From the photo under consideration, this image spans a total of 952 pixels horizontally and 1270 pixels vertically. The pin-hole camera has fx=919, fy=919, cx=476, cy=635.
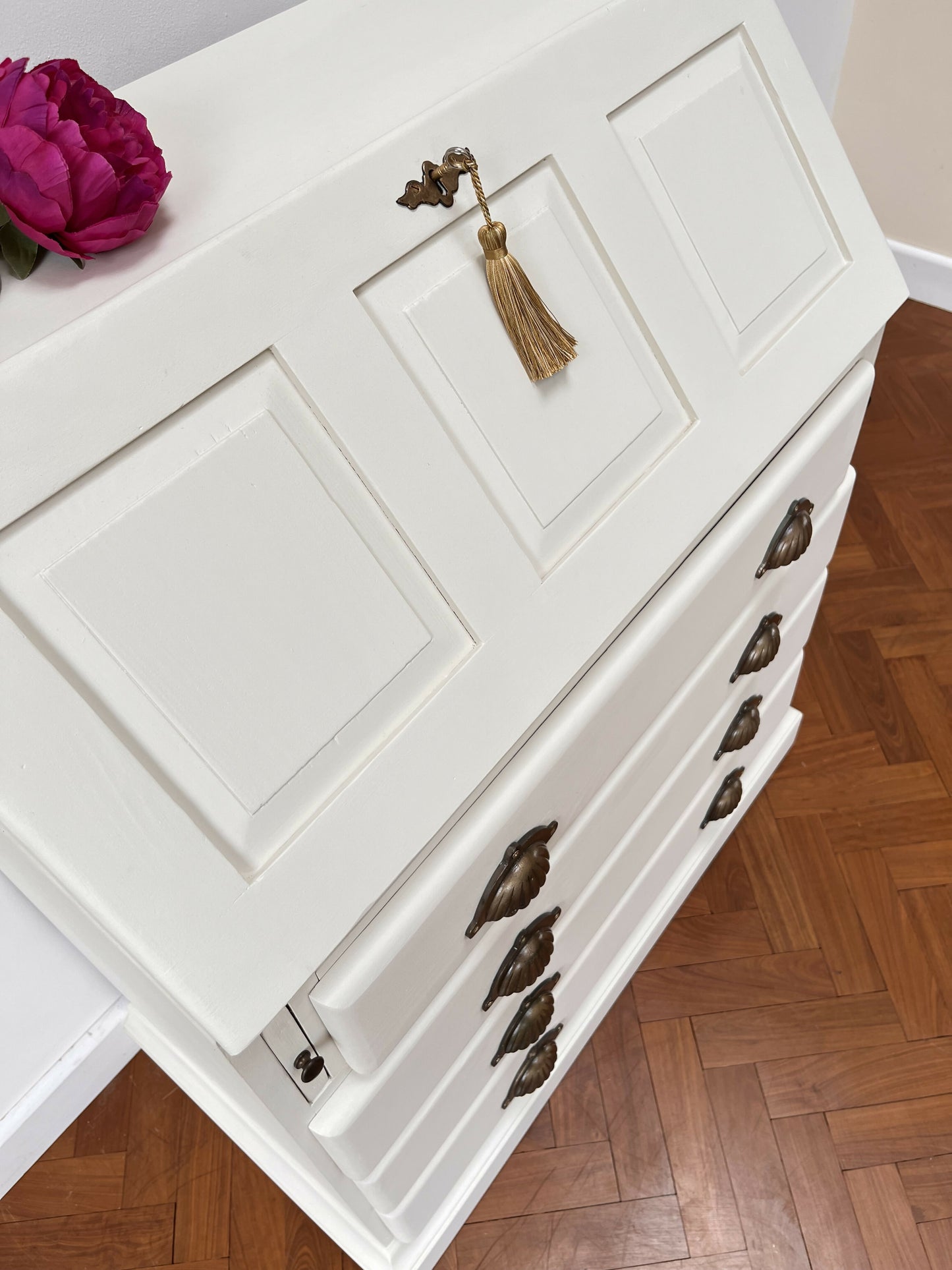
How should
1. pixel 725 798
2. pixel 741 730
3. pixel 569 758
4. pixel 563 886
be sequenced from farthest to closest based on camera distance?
pixel 725 798 < pixel 741 730 < pixel 563 886 < pixel 569 758

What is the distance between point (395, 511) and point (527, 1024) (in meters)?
0.51

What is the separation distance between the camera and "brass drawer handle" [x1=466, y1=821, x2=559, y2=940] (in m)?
0.65

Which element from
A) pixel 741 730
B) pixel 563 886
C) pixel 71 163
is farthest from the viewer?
pixel 741 730

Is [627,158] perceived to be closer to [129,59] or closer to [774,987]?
[129,59]

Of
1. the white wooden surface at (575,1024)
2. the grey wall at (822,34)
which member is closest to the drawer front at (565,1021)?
the white wooden surface at (575,1024)

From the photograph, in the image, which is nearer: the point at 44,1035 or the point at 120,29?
the point at 120,29

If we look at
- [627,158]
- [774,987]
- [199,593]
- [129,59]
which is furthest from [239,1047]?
[774,987]

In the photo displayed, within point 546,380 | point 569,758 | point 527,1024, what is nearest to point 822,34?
point 546,380

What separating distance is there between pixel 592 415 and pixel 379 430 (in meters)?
0.18

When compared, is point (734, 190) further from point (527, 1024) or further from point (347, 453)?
point (527, 1024)

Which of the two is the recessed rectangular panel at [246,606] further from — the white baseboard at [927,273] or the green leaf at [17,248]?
the white baseboard at [927,273]

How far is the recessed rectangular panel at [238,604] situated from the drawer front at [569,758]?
99 millimetres

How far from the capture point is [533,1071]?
3.07ft

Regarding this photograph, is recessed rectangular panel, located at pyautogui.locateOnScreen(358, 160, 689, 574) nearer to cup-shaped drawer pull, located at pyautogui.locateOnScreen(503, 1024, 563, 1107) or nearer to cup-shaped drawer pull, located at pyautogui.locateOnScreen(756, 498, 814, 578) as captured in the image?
cup-shaped drawer pull, located at pyautogui.locateOnScreen(756, 498, 814, 578)
